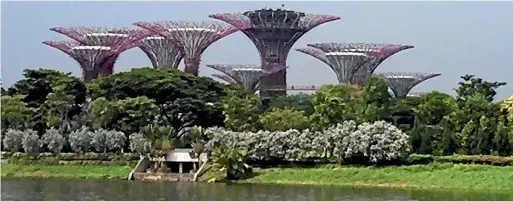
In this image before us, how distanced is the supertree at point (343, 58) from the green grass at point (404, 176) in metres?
34.1

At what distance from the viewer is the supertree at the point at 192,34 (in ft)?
219

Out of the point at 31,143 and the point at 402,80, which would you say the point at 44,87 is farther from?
the point at 402,80

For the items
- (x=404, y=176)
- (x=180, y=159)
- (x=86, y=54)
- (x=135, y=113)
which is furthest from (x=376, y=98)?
(x=86, y=54)

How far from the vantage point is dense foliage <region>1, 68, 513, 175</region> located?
42125 mm

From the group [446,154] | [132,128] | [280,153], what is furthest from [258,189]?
[132,128]

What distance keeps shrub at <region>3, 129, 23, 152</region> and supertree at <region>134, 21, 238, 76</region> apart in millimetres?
20977

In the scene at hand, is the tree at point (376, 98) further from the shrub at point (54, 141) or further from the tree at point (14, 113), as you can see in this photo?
the tree at point (14, 113)

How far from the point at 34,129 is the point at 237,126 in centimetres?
→ 1271

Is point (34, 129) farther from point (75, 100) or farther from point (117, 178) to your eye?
point (117, 178)

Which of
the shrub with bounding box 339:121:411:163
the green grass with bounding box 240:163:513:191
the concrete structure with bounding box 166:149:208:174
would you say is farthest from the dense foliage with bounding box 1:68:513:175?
the green grass with bounding box 240:163:513:191

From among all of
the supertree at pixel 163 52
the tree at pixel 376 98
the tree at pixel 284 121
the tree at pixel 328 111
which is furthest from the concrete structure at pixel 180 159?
the supertree at pixel 163 52

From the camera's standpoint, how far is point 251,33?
75188 millimetres

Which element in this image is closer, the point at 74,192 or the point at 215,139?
the point at 74,192

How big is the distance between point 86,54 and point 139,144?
2949cm
